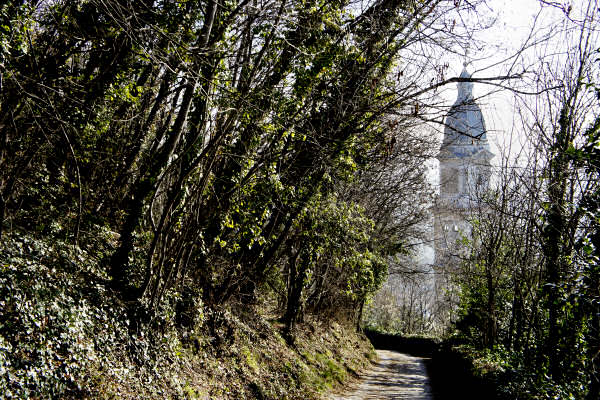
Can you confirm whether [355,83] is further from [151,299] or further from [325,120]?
[151,299]

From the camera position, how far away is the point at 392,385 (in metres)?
13.3

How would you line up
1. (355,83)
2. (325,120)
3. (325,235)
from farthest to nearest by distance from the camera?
(325,235) < (325,120) < (355,83)

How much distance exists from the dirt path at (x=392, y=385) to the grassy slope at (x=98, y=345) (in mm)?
2939

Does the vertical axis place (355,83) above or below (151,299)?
above

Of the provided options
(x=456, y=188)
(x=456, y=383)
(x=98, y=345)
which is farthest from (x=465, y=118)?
(x=456, y=188)

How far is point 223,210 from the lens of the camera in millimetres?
7543

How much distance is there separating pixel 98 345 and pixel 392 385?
35.3 ft

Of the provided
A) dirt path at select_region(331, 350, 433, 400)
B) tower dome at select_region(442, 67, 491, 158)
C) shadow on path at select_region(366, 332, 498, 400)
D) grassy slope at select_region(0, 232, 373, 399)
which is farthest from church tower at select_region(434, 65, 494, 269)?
grassy slope at select_region(0, 232, 373, 399)

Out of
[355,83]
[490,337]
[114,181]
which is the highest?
[355,83]

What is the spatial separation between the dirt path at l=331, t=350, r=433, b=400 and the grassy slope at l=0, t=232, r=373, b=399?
2.94 m

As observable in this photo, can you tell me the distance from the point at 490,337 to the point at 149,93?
13.0 meters

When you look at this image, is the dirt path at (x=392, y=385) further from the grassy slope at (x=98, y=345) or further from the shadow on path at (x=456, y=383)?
the grassy slope at (x=98, y=345)

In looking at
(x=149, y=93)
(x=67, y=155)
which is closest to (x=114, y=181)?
(x=67, y=155)

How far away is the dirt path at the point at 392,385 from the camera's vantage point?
11133 mm
